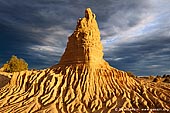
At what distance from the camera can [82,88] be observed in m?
41.8

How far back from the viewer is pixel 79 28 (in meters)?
45.5

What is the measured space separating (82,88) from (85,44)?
21.2ft

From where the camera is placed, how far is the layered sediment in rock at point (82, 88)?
38812mm

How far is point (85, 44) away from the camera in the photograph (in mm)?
43688

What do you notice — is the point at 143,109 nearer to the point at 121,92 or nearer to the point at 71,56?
the point at 121,92

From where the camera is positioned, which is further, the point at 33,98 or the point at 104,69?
Result: the point at 104,69

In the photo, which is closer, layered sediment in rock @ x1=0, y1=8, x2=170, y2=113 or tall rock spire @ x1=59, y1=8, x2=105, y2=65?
layered sediment in rock @ x1=0, y1=8, x2=170, y2=113

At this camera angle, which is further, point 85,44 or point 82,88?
point 85,44

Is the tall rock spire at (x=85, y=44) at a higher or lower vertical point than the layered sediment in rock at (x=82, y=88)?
higher

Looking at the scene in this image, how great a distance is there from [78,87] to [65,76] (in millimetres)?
3099

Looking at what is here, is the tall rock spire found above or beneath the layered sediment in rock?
above

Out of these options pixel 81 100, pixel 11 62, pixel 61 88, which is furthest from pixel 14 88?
pixel 11 62

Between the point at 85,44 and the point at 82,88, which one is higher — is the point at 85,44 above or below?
above

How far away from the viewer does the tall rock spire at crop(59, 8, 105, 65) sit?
43469mm
